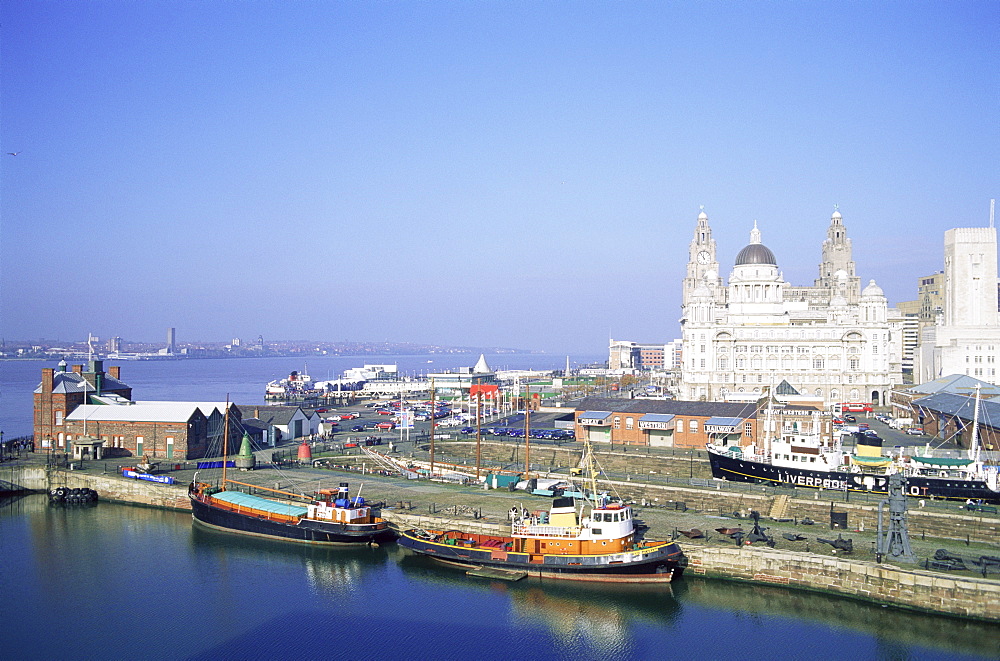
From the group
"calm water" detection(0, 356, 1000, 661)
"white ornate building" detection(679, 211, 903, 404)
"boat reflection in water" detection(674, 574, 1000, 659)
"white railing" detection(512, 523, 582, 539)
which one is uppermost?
"white ornate building" detection(679, 211, 903, 404)

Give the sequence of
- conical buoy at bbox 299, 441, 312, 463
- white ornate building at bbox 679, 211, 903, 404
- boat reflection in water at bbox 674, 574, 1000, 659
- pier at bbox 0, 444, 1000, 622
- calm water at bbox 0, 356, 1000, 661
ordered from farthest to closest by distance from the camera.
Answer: white ornate building at bbox 679, 211, 903, 404, conical buoy at bbox 299, 441, 312, 463, pier at bbox 0, 444, 1000, 622, calm water at bbox 0, 356, 1000, 661, boat reflection in water at bbox 674, 574, 1000, 659

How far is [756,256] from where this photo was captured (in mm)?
100812

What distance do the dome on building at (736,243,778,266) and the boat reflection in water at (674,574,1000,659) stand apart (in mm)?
73940

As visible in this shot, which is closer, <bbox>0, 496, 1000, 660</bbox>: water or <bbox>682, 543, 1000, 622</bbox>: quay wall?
<bbox>0, 496, 1000, 660</bbox>: water

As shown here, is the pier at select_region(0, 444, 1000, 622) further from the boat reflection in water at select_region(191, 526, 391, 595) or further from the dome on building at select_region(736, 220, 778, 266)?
the dome on building at select_region(736, 220, 778, 266)

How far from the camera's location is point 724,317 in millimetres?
101875

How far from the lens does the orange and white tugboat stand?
31.8m

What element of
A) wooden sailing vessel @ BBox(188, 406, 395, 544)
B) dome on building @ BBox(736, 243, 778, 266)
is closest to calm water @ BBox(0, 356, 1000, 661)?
wooden sailing vessel @ BBox(188, 406, 395, 544)

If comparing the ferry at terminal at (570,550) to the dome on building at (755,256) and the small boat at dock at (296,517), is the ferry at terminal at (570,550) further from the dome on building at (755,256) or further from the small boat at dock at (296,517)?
the dome on building at (755,256)

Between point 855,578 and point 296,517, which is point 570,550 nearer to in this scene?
A: point 855,578

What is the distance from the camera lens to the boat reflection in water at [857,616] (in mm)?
26406

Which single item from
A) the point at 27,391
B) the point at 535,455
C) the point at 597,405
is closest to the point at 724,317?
the point at 597,405

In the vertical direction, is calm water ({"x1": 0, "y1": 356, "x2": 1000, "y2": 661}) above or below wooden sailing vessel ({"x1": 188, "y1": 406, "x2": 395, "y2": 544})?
below

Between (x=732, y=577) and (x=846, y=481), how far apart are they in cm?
1377
